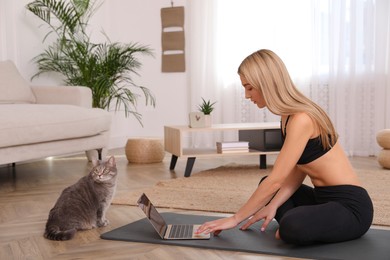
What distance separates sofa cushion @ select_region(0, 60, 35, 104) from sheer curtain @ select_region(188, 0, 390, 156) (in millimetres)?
2300

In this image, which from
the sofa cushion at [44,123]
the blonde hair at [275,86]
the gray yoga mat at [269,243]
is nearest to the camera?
the gray yoga mat at [269,243]

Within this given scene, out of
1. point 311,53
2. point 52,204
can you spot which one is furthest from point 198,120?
point 311,53

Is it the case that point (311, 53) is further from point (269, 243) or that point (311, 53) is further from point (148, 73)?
point (269, 243)

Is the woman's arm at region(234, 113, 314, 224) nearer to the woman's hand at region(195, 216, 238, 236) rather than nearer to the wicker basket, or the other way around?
the woman's hand at region(195, 216, 238, 236)

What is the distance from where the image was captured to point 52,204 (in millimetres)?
3461

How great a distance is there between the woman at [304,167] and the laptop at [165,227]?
191mm

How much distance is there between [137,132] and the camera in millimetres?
7148

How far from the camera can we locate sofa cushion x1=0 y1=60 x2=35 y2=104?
4797 mm

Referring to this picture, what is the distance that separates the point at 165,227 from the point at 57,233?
1.55 ft

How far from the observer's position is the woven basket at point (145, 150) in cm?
537

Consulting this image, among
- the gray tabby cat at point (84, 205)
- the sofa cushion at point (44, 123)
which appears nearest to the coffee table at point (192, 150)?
the sofa cushion at point (44, 123)

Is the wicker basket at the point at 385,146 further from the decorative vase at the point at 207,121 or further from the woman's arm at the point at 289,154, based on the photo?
the woman's arm at the point at 289,154

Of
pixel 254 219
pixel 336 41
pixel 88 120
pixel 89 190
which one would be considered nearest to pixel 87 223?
pixel 89 190

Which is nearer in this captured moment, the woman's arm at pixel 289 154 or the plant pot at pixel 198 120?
the woman's arm at pixel 289 154
